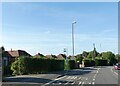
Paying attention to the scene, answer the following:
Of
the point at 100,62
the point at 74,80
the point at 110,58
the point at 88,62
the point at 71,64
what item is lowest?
the point at 74,80

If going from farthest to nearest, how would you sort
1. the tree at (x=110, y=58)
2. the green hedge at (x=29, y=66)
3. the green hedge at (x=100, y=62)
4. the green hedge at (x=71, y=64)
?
1. the tree at (x=110, y=58)
2. the green hedge at (x=100, y=62)
3. the green hedge at (x=71, y=64)
4. the green hedge at (x=29, y=66)

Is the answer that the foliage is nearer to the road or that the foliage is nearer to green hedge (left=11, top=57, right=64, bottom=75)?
green hedge (left=11, top=57, right=64, bottom=75)

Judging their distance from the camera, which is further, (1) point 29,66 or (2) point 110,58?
(2) point 110,58

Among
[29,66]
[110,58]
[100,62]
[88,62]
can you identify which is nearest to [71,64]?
[29,66]

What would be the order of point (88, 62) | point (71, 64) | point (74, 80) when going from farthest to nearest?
point (88, 62) → point (71, 64) → point (74, 80)

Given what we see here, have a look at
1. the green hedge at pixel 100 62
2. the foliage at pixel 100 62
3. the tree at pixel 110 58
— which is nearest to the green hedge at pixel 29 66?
the foliage at pixel 100 62

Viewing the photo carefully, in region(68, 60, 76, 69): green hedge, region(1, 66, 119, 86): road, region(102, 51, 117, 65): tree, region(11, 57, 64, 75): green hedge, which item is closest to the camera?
region(1, 66, 119, 86): road

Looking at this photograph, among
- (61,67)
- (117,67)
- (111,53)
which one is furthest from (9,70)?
(111,53)

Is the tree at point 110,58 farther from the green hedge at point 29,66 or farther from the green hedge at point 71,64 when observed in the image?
the green hedge at point 29,66

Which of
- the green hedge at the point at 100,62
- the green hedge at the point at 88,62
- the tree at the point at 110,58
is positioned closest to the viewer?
the green hedge at the point at 88,62

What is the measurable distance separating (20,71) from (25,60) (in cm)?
142

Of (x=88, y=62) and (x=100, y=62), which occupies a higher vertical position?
(x=100, y=62)

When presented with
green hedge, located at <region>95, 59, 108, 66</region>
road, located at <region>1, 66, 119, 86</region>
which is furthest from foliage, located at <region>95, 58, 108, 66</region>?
road, located at <region>1, 66, 119, 86</region>

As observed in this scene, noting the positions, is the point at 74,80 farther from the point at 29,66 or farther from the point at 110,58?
the point at 110,58
